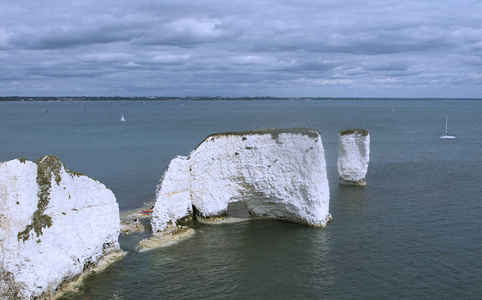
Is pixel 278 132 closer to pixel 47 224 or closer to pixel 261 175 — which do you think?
pixel 261 175

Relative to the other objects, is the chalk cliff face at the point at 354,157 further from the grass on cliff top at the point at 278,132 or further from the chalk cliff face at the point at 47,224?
the chalk cliff face at the point at 47,224

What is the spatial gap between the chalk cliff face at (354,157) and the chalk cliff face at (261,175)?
14.0m

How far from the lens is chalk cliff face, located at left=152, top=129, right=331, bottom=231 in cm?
3519

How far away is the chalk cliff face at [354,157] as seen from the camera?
48.8m

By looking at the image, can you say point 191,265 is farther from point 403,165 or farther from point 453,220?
point 403,165

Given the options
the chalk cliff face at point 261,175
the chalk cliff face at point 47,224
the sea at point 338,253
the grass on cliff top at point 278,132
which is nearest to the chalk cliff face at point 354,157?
the sea at point 338,253

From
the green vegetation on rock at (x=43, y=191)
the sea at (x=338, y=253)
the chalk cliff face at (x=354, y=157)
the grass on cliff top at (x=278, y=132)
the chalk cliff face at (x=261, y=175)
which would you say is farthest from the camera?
the chalk cliff face at (x=354, y=157)

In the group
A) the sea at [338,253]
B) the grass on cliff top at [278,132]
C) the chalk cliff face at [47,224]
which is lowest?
the sea at [338,253]

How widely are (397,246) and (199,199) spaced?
16.3 metres

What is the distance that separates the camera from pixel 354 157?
49.1 meters

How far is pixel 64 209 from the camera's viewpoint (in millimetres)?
24453

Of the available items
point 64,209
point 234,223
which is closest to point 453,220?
point 234,223

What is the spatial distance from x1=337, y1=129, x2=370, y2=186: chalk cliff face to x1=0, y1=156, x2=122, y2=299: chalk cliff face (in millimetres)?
30804

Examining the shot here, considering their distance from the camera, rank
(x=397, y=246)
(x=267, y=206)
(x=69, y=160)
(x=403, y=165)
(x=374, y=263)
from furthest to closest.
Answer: (x=69, y=160) → (x=403, y=165) → (x=267, y=206) → (x=397, y=246) → (x=374, y=263)
